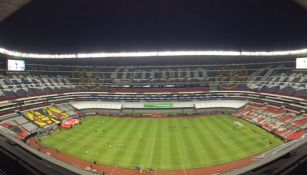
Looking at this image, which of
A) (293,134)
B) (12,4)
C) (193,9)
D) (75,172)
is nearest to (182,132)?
(293,134)

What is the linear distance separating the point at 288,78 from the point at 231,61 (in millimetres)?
13618

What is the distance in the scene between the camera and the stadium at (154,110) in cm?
2489

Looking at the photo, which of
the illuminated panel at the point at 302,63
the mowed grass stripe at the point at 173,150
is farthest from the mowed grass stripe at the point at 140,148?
Answer: the illuminated panel at the point at 302,63

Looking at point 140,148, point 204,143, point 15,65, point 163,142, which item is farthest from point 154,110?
point 15,65

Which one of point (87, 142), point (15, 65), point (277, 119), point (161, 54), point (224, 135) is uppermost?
point (161, 54)

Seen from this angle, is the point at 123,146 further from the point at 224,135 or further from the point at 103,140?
the point at 224,135

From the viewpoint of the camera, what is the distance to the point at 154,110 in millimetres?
56531

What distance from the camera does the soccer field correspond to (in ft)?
86.8

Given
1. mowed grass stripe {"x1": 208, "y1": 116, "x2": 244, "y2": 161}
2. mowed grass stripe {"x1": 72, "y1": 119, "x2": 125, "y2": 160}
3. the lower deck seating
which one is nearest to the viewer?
mowed grass stripe {"x1": 208, "y1": 116, "x2": 244, "y2": 161}

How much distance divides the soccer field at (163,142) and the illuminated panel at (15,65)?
52.1 ft

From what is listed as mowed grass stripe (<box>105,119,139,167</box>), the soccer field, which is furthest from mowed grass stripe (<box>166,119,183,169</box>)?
mowed grass stripe (<box>105,119,139,167</box>)

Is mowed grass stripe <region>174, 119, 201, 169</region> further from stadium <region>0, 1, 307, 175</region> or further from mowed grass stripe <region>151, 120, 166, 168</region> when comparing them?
mowed grass stripe <region>151, 120, 166, 168</region>

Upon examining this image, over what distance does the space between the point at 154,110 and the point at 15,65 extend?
88.2 feet

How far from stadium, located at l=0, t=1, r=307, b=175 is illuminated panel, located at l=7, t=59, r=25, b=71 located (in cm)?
18
